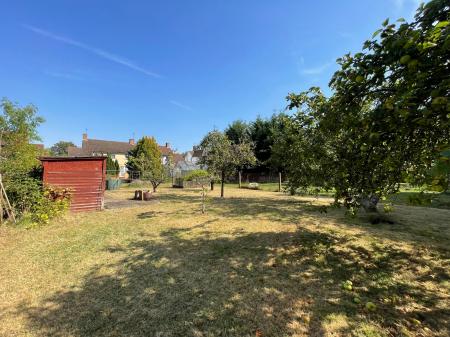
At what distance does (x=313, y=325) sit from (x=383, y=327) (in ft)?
2.68

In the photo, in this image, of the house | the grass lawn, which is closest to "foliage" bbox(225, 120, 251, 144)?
the house

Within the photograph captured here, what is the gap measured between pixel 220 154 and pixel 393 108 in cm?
1287

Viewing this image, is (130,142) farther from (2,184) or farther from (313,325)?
(313,325)

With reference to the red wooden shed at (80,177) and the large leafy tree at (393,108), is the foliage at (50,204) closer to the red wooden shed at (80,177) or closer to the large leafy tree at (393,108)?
the red wooden shed at (80,177)

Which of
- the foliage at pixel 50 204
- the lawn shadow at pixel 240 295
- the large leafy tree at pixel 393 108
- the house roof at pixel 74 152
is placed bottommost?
the lawn shadow at pixel 240 295

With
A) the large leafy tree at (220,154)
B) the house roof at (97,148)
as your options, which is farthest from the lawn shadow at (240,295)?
the house roof at (97,148)

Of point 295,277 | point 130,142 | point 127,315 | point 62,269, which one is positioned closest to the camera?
point 127,315

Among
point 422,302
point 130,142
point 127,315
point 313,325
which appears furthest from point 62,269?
point 130,142

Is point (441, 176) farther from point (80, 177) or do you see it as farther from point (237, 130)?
point (237, 130)

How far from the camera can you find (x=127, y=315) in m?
3.41

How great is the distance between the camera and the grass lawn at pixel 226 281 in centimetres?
316

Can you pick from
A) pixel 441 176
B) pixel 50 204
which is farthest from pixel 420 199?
pixel 50 204

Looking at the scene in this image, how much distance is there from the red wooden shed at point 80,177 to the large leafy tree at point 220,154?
6.05 metres

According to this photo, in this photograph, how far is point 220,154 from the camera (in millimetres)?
15211
